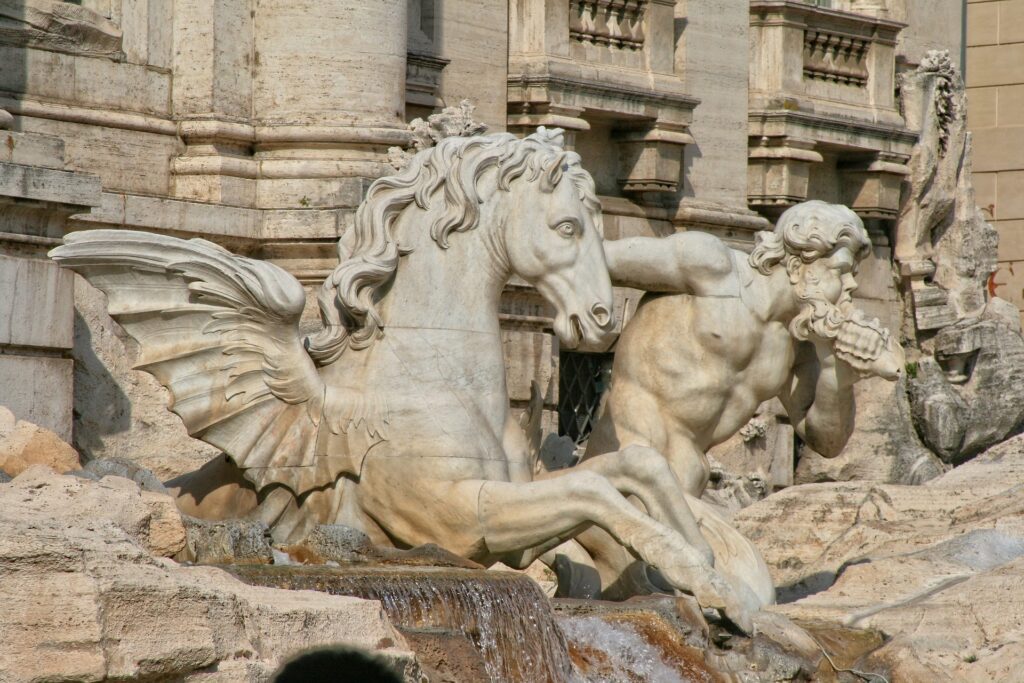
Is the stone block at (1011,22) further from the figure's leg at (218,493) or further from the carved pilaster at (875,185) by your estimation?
the figure's leg at (218,493)

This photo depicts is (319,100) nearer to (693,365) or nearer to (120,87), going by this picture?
(120,87)

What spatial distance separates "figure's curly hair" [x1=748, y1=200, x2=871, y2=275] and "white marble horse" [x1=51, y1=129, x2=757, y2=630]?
50.6 inches

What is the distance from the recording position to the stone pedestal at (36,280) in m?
9.17

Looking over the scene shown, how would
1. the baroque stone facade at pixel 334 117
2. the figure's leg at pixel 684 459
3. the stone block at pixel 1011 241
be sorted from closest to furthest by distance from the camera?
the figure's leg at pixel 684 459, the baroque stone facade at pixel 334 117, the stone block at pixel 1011 241

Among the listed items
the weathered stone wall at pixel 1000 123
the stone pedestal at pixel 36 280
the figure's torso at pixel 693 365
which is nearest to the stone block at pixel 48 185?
the stone pedestal at pixel 36 280

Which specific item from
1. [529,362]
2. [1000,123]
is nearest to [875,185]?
[1000,123]

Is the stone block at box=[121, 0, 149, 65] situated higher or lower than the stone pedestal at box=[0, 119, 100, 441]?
higher

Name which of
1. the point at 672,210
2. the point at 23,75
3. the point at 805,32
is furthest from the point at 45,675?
the point at 805,32

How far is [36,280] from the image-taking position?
9312 mm

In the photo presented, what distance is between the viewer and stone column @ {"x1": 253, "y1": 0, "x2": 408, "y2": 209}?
1159 cm

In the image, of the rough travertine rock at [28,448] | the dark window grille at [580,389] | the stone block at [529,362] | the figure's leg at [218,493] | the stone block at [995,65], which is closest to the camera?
the rough travertine rock at [28,448]

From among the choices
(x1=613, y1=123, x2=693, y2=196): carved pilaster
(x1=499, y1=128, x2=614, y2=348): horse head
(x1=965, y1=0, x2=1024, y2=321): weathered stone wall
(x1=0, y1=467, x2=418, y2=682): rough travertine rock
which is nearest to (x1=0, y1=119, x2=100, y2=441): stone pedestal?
(x1=499, y1=128, x2=614, y2=348): horse head

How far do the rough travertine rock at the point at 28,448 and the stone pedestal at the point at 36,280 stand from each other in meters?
1.42

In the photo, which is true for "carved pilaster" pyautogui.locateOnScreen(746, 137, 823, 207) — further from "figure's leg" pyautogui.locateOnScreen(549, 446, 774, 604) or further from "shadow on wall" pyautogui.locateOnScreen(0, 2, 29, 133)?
"figure's leg" pyautogui.locateOnScreen(549, 446, 774, 604)
